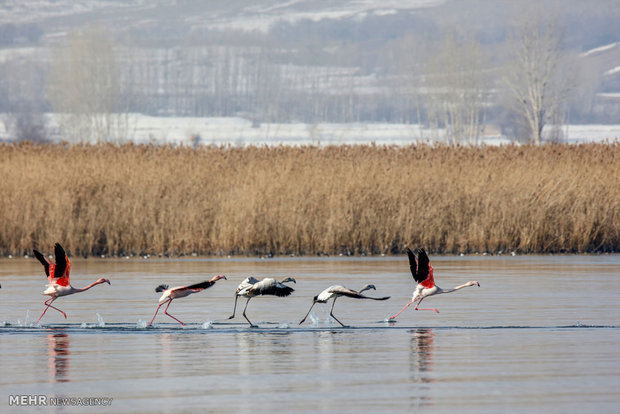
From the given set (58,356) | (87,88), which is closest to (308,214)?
(58,356)

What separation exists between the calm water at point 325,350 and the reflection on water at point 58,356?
0.05 ft

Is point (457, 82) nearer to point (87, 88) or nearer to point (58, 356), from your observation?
point (87, 88)

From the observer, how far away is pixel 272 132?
509 ft

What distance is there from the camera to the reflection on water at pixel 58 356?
9.32 meters

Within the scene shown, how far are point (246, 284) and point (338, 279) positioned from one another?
6.56 m

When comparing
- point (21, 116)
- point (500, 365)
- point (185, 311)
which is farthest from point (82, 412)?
point (21, 116)

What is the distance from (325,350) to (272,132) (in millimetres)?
144783

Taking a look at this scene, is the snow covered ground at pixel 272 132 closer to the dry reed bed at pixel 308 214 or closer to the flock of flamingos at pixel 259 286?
the dry reed bed at pixel 308 214

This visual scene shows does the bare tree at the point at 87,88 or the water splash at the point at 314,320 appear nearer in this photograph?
the water splash at the point at 314,320

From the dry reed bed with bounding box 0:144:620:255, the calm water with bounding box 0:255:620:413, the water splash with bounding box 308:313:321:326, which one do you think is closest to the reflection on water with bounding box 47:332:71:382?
the calm water with bounding box 0:255:620:413

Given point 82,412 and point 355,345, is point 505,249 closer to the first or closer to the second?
point 355,345

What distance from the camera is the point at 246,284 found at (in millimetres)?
11203

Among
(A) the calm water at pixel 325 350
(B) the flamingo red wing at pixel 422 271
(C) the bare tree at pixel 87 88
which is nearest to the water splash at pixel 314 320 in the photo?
(A) the calm water at pixel 325 350

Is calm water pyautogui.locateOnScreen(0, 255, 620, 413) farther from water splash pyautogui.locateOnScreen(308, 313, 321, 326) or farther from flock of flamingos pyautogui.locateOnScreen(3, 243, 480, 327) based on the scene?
flock of flamingos pyautogui.locateOnScreen(3, 243, 480, 327)
